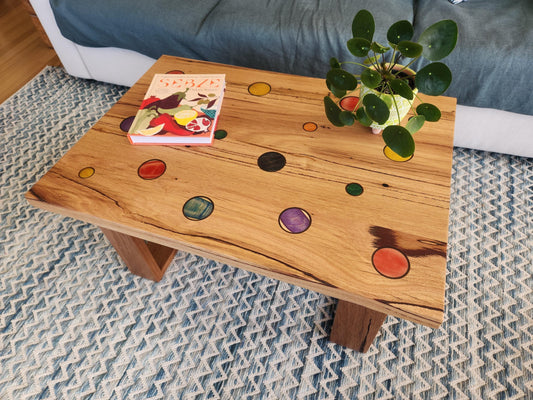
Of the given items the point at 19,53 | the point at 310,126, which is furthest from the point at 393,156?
the point at 19,53

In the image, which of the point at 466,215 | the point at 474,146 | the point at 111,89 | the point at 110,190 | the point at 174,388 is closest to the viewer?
the point at 110,190

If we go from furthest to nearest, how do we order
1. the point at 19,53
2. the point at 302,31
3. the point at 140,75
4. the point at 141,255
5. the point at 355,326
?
1. the point at 19,53
2. the point at 140,75
3. the point at 302,31
4. the point at 141,255
5. the point at 355,326

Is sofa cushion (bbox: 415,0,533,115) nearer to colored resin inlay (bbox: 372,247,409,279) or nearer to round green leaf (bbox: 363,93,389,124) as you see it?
round green leaf (bbox: 363,93,389,124)

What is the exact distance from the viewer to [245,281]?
3.61 ft

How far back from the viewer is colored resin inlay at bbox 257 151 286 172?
0.81 metres

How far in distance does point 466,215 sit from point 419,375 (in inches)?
22.6

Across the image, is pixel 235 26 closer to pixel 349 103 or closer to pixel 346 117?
pixel 349 103

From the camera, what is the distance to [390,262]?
0.64m

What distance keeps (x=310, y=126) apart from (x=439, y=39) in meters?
0.33

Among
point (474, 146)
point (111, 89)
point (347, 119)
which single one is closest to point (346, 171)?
point (347, 119)

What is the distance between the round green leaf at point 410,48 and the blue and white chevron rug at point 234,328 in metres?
0.70

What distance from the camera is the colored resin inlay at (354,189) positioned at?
0.75 metres

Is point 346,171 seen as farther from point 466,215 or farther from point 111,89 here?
point 111,89

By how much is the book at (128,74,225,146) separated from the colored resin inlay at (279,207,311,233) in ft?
0.93
